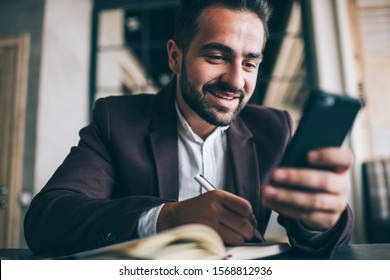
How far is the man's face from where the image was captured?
3.06 feet

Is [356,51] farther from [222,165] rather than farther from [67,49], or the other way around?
[67,49]

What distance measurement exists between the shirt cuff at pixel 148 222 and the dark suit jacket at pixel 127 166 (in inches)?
0.7

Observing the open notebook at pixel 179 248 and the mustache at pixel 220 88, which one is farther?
the mustache at pixel 220 88

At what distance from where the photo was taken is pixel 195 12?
3.50 ft

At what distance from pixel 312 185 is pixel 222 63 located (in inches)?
23.2

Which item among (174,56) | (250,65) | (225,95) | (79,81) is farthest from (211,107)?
(79,81)

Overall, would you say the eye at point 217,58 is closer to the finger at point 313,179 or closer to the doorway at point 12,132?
the finger at point 313,179

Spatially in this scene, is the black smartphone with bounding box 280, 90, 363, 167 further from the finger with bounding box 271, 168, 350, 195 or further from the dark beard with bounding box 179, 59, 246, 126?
the dark beard with bounding box 179, 59, 246, 126

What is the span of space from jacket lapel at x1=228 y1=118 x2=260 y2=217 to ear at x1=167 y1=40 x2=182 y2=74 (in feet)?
0.92

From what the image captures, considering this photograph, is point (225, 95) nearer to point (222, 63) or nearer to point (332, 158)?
point (222, 63)

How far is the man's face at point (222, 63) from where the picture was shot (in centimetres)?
93

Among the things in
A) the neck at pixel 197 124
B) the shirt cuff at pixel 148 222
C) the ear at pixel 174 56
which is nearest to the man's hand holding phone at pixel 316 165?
the shirt cuff at pixel 148 222

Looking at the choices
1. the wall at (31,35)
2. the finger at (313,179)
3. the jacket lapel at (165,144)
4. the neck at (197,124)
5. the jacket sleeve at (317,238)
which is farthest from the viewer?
the wall at (31,35)

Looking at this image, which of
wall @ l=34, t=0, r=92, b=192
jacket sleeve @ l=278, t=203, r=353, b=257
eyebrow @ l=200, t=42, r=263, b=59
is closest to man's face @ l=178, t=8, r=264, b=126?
eyebrow @ l=200, t=42, r=263, b=59
